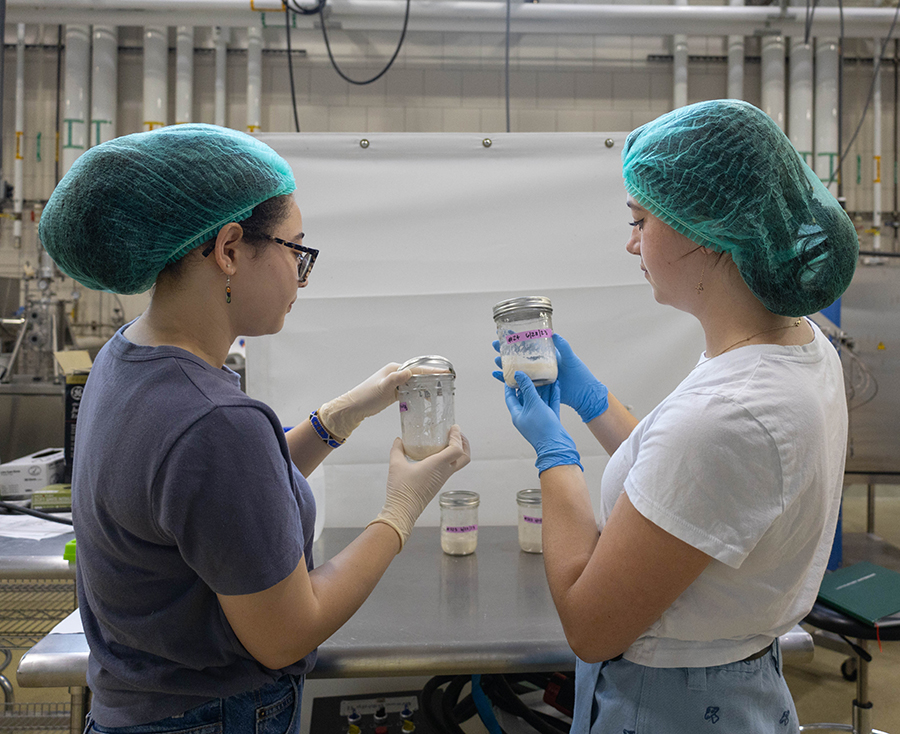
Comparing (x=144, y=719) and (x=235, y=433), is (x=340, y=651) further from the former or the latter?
(x=235, y=433)

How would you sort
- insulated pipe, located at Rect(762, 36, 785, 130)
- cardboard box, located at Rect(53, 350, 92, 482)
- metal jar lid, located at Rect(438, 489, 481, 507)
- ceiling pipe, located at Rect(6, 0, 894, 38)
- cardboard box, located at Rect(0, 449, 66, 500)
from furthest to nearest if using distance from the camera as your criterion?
1. insulated pipe, located at Rect(762, 36, 785, 130)
2. ceiling pipe, located at Rect(6, 0, 894, 38)
3. cardboard box, located at Rect(0, 449, 66, 500)
4. cardboard box, located at Rect(53, 350, 92, 482)
5. metal jar lid, located at Rect(438, 489, 481, 507)

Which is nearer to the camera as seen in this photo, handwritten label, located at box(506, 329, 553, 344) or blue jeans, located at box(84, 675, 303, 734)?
blue jeans, located at box(84, 675, 303, 734)

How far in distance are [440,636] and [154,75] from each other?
3404mm

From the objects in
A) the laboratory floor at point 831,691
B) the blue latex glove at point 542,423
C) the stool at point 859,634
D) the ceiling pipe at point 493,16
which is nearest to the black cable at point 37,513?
the laboratory floor at point 831,691

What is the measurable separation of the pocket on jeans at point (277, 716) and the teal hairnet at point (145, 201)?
0.59 m

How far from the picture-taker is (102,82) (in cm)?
338

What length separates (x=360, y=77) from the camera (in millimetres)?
3678

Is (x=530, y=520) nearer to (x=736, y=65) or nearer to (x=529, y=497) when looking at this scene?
(x=529, y=497)

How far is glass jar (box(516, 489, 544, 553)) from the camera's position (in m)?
1.58

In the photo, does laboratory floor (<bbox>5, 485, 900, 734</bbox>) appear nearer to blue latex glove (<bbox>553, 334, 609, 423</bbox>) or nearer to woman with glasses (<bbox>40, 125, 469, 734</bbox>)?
blue latex glove (<bbox>553, 334, 609, 423</bbox>)

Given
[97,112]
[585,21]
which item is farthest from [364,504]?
[97,112]

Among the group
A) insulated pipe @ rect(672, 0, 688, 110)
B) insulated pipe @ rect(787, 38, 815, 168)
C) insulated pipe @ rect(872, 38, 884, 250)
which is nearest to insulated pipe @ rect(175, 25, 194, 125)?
insulated pipe @ rect(672, 0, 688, 110)

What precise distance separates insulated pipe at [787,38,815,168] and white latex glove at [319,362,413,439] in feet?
10.7

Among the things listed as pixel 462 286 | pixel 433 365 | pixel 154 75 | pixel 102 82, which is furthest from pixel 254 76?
pixel 433 365
